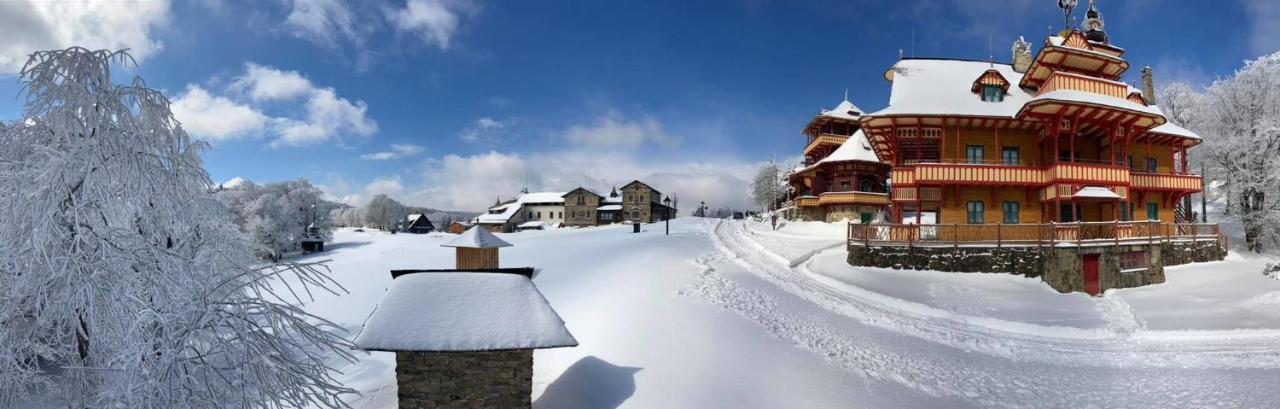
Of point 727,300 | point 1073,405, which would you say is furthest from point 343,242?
point 1073,405

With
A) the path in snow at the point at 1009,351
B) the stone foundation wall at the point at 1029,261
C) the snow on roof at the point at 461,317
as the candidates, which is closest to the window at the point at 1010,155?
the stone foundation wall at the point at 1029,261

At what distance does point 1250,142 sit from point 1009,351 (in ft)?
78.6

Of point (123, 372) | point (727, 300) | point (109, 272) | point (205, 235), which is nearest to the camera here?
point (123, 372)

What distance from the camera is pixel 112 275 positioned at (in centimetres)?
443

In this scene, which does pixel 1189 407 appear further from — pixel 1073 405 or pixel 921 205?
pixel 921 205

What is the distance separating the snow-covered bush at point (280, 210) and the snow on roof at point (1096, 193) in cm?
5663

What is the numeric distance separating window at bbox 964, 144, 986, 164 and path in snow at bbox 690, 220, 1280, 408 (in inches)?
299

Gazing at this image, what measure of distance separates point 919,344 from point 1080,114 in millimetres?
15412

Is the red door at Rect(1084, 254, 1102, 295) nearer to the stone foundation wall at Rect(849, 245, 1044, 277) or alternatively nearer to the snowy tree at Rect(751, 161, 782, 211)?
the stone foundation wall at Rect(849, 245, 1044, 277)

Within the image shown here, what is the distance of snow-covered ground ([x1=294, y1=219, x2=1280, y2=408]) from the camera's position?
36.2ft

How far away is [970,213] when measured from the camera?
2323cm

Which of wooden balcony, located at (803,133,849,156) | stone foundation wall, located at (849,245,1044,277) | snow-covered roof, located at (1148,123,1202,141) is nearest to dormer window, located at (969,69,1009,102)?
snow-covered roof, located at (1148,123,1202,141)

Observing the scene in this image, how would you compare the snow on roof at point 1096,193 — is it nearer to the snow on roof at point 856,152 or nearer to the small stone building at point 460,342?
the snow on roof at point 856,152

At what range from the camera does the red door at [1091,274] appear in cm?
1972
